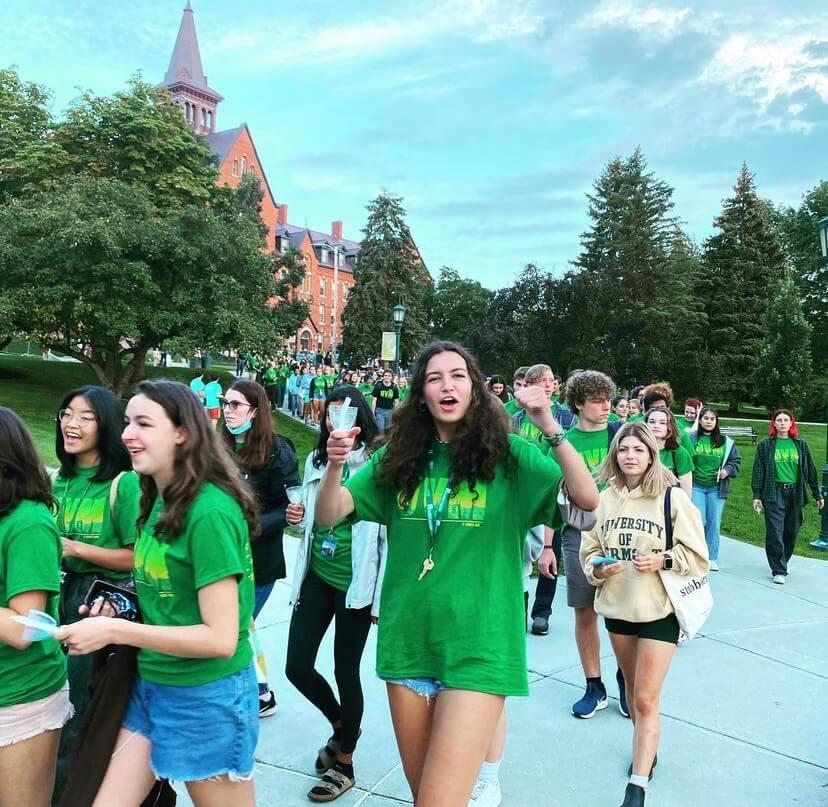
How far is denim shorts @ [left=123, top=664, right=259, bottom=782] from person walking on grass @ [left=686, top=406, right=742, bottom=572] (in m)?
6.96

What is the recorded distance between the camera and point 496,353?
1252 inches

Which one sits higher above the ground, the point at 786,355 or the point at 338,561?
the point at 786,355

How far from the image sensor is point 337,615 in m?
3.61

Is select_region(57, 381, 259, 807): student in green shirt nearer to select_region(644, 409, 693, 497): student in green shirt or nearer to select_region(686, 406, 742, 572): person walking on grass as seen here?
select_region(644, 409, 693, 497): student in green shirt

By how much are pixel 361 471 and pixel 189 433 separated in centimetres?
67

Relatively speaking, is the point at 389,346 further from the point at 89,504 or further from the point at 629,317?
the point at 89,504

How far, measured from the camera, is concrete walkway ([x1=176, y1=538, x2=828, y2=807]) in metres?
3.65

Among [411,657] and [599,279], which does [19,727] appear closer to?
[411,657]

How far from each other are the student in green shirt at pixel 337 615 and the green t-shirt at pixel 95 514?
3.00 ft

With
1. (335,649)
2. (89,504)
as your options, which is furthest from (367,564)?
(89,504)

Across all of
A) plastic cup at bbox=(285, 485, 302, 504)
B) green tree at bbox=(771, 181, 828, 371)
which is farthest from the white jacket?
green tree at bbox=(771, 181, 828, 371)

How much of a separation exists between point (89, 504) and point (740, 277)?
44.6 meters

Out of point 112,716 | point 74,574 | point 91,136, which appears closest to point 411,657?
point 112,716

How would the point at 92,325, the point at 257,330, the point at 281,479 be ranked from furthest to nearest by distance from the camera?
the point at 257,330
the point at 92,325
the point at 281,479
